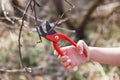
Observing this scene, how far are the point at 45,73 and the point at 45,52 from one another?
33cm

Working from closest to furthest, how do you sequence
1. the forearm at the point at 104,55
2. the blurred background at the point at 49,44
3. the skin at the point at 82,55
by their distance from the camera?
the skin at the point at 82,55, the forearm at the point at 104,55, the blurred background at the point at 49,44

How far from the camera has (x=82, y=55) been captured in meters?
1.81

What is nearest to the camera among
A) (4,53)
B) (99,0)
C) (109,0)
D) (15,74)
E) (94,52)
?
(94,52)

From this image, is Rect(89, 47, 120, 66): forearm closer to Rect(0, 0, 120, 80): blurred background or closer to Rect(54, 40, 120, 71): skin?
Rect(54, 40, 120, 71): skin

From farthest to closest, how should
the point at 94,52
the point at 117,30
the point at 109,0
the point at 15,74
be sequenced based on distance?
the point at 109,0 < the point at 117,30 < the point at 15,74 < the point at 94,52

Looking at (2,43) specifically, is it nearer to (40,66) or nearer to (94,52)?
(40,66)

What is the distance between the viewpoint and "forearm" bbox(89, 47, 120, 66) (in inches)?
73.6

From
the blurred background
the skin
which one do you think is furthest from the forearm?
the blurred background

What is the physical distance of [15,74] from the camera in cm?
327

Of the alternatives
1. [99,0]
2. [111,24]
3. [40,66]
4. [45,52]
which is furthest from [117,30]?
[40,66]

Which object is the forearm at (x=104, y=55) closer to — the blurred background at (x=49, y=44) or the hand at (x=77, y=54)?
the hand at (x=77, y=54)

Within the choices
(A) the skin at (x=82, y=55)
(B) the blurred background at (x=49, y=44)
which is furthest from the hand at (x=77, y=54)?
(B) the blurred background at (x=49, y=44)

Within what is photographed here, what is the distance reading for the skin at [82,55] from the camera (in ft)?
5.64

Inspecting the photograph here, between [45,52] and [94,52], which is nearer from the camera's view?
[94,52]
